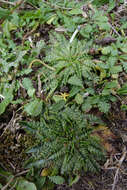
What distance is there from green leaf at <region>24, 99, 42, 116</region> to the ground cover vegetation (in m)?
0.01

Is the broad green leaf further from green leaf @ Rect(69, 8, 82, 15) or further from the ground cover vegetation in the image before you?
green leaf @ Rect(69, 8, 82, 15)

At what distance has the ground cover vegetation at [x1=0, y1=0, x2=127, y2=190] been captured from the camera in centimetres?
207

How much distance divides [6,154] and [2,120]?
428 millimetres

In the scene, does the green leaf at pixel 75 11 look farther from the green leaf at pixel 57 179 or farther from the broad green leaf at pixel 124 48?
the green leaf at pixel 57 179

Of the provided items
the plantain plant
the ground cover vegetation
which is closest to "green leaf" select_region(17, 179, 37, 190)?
the ground cover vegetation

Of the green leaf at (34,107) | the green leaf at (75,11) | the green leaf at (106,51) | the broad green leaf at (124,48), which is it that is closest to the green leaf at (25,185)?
the green leaf at (34,107)

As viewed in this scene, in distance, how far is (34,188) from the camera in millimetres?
1987

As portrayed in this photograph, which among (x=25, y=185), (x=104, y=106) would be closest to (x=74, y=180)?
(x=25, y=185)

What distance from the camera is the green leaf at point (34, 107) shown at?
2.32 meters

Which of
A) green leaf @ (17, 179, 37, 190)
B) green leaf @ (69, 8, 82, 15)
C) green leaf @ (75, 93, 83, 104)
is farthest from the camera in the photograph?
green leaf @ (69, 8, 82, 15)

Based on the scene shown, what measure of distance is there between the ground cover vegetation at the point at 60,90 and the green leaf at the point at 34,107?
0.01 m

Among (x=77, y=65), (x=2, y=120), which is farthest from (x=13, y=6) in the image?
(x=2, y=120)

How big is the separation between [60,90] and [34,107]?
0.39m

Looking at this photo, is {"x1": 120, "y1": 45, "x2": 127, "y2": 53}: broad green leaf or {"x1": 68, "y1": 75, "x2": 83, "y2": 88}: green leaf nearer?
{"x1": 68, "y1": 75, "x2": 83, "y2": 88}: green leaf
